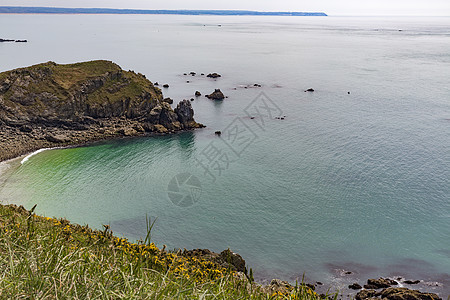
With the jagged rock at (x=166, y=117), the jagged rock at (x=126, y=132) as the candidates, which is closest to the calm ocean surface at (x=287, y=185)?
the jagged rock at (x=126, y=132)

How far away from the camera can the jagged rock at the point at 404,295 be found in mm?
29125

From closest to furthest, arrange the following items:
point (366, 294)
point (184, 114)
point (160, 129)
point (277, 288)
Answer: point (277, 288) < point (366, 294) < point (160, 129) < point (184, 114)

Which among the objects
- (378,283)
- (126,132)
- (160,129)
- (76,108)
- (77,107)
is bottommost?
(126,132)

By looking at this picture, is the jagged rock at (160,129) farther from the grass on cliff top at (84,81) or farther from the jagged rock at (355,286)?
the jagged rock at (355,286)

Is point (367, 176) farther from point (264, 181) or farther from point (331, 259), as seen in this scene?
point (331, 259)

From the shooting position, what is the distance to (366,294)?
30500 millimetres

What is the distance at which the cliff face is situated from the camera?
66.7m

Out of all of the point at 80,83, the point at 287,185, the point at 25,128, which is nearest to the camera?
the point at 287,185

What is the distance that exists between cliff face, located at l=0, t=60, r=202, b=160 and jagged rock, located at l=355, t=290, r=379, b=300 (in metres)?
51.7

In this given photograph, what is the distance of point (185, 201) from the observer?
156ft

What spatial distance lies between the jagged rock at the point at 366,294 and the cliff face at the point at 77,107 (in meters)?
51.7

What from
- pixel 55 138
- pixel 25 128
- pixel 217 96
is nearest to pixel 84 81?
pixel 25 128

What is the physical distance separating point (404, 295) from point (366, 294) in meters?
2.91

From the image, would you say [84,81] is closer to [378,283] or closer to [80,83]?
[80,83]
